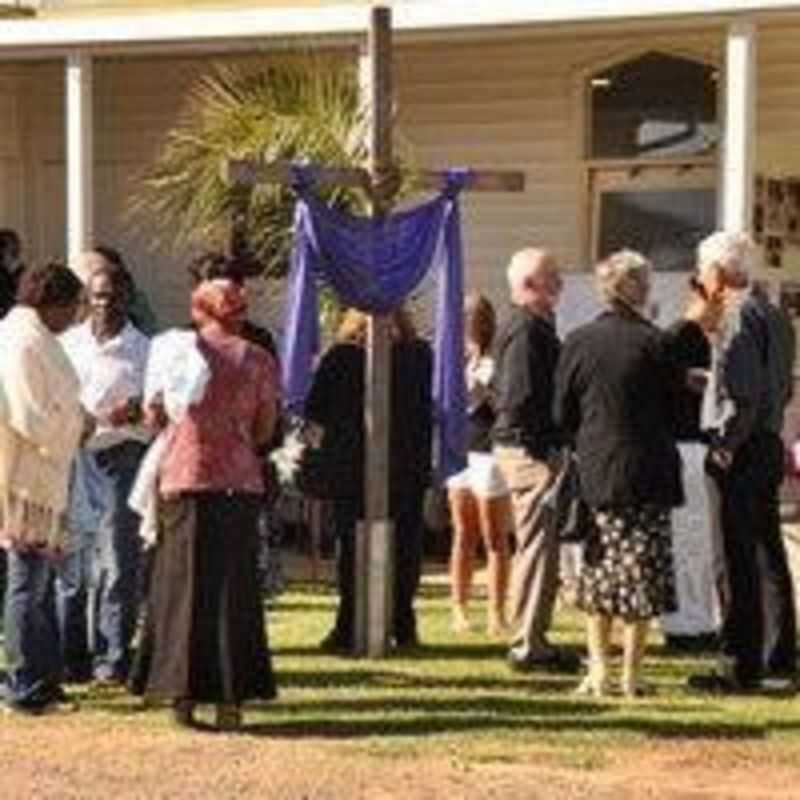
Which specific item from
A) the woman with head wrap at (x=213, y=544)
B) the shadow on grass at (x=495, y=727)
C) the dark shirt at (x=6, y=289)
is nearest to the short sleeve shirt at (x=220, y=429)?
the woman with head wrap at (x=213, y=544)

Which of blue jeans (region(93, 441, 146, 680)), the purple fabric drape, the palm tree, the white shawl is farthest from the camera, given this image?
the palm tree

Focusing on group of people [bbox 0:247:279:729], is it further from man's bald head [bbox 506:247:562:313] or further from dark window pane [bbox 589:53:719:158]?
dark window pane [bbox 589:53:719:158]

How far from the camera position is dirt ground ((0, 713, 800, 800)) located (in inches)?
337

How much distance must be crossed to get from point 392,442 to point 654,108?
22.8 feet

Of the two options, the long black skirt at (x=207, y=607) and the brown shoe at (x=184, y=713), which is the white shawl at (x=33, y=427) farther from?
the brown shoe at (x=184, y=713)

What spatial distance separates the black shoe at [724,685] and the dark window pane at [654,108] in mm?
Result: 7968

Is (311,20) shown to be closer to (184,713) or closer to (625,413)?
(625,413)

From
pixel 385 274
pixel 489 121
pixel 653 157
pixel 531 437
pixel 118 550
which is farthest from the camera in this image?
pixel 489 121

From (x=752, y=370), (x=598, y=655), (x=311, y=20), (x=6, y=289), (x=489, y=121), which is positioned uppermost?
(x=311, y=20)

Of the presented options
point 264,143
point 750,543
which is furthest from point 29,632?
point 264,143

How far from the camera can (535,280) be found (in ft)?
36.3

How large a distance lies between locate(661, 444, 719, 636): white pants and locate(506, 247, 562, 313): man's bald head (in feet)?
3.93

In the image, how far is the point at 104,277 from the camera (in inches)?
409

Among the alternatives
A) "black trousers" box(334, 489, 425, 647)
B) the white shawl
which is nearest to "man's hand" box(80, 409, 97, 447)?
the white shawl
